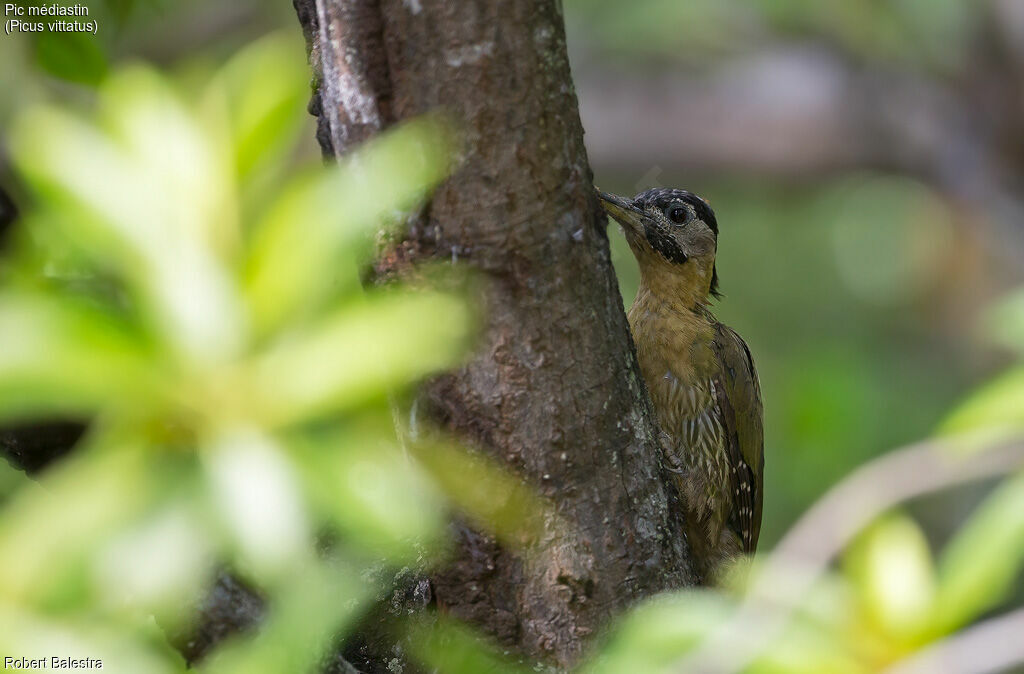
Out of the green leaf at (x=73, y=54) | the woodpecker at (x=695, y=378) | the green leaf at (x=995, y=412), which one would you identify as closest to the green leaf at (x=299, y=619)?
the green leaf at (x=995, y=412)

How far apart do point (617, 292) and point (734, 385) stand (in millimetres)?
1789

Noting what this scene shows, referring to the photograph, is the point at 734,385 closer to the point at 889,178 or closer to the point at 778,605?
the point at 778,605

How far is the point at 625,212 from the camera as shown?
361cm

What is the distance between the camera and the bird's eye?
146 inches

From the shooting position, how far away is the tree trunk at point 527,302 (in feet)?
5.36

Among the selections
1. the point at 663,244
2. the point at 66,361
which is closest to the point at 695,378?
the point at 663,244

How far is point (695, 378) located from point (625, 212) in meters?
0.59

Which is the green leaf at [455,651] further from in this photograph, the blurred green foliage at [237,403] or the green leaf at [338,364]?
the green leaf at [338,364]

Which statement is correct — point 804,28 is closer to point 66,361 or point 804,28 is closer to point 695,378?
point 695,378

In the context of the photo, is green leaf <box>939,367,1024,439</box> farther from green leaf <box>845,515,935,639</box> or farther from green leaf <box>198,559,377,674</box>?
green leaf <box>198,559,377,674</box>

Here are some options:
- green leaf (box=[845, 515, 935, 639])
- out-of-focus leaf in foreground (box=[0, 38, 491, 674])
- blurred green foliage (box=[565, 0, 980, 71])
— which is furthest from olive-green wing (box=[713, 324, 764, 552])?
blurred green foliage (box=[565, 0, 980, 71])

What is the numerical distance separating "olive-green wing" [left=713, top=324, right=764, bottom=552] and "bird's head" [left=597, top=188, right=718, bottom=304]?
0.21 meters

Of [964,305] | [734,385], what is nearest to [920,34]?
[964,305]

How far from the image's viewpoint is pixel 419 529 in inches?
37.6
